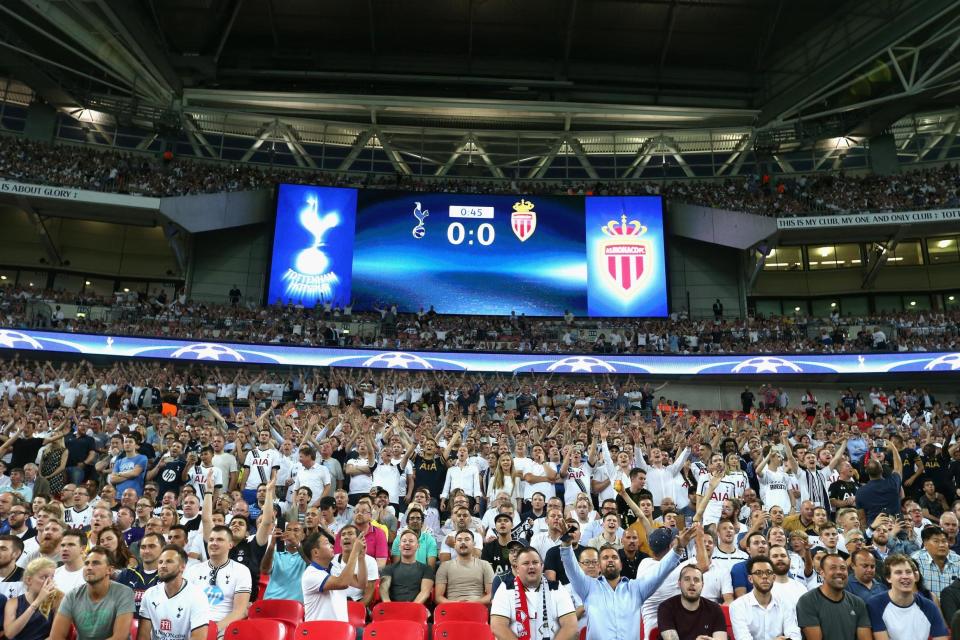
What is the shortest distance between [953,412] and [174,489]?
20.3 m

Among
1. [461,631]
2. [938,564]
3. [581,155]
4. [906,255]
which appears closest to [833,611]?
[938,564]

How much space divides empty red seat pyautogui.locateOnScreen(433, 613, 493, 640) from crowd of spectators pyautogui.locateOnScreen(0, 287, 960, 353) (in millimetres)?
19904

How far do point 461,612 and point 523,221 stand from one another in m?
26.0

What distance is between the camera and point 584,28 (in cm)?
3181

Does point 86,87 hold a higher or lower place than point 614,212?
higher

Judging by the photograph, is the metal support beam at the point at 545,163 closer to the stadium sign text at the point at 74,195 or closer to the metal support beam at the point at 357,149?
the metal support beam at the point at 357,149

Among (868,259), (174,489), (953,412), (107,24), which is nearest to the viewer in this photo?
(174,489)

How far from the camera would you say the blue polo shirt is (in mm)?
6727

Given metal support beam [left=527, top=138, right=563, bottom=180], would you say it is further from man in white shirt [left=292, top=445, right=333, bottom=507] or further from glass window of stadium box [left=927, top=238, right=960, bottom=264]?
man in white shirt [left=292, top=445, right=333, bottom=507]

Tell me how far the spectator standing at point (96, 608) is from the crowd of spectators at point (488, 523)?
0.02 meters

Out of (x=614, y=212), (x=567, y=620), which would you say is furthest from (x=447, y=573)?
(x=614, y=212)

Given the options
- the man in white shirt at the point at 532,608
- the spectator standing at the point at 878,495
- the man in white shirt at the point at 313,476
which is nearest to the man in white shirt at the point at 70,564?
the man in white shirt at the point at 532,608

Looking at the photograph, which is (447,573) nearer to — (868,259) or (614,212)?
(614,212)

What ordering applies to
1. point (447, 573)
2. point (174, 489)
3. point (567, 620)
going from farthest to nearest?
point (174, 489)
point (447, 573)
point (567, 620)
